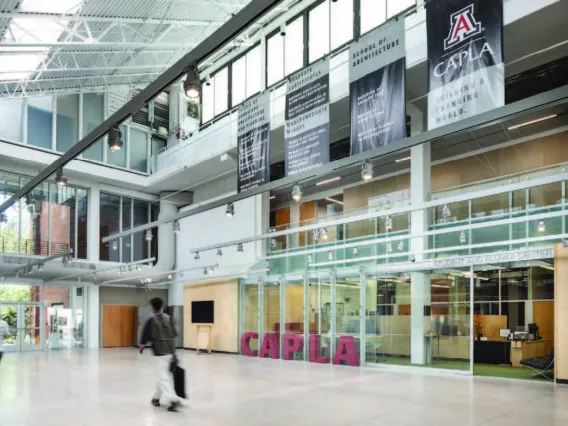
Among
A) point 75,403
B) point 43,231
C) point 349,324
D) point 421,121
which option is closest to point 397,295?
point 349,324

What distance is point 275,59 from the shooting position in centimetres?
1791

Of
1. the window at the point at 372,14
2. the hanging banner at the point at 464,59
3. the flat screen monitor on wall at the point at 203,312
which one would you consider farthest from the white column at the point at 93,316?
the hanging banner at the point at 464,59

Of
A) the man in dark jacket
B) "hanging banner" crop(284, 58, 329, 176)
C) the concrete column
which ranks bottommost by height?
the man in dark jacket

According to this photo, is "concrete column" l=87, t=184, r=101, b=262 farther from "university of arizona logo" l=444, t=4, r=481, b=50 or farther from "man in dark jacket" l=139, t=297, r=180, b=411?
"university of arizona logo" l=444, t=4, r=481, b=50

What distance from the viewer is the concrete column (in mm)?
20750

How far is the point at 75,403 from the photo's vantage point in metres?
7.95

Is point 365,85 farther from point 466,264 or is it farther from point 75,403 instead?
point 75,403

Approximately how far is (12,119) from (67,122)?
6.75ft

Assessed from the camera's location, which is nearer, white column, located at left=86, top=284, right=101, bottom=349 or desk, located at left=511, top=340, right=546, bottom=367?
desk, located at left=511, top=340, right=546, bottom=367

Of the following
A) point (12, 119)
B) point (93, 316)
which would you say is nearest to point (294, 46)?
point (12, 119)

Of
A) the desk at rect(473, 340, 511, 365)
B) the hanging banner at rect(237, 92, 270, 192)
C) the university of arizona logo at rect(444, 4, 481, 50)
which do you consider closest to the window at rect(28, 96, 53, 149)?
the hanging banner at rect(237, 92, 270, 192)

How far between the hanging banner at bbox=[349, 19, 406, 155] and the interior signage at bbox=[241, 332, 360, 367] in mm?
7510

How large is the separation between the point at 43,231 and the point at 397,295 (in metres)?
13.2

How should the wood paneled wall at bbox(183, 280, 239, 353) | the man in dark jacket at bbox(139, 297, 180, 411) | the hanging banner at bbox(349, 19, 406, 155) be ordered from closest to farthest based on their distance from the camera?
the man in dark jacket at bbox(139, 297, 180, 411) < the hanging banner at bbox(349, 19, 406, 155) < the wood paneled wall at bbox(183, 280, 239, 353)
